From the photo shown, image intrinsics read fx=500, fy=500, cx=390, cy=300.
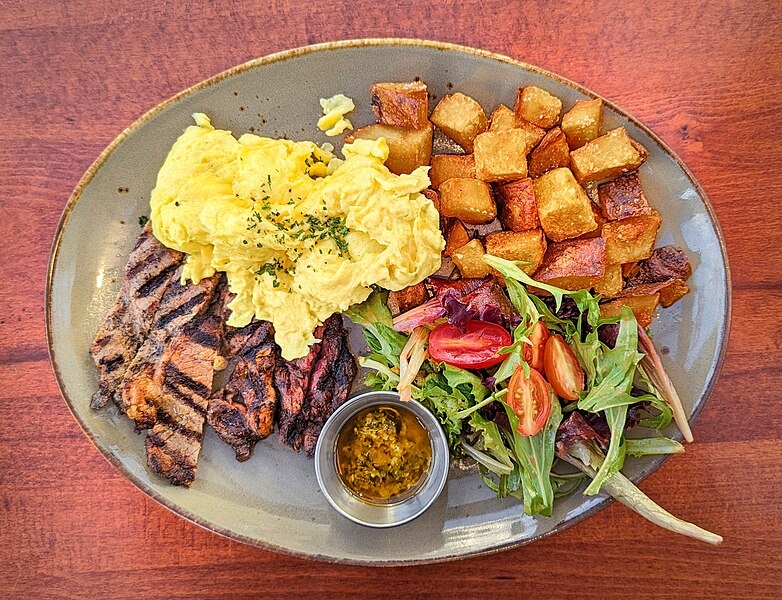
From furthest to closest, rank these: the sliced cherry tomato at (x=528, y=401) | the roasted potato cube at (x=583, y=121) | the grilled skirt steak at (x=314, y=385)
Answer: the grilled skirt steak at (x=314, y=385) < the roasted potato cube at (x=583, y=121) < the sliced cherry tomato at (x=528, y=401)

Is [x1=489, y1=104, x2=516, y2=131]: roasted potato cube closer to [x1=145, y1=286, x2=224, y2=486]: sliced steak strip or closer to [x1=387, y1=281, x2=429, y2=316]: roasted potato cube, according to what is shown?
[x1=387, y1=281, x2=429, y2=316]: roasted potato cube

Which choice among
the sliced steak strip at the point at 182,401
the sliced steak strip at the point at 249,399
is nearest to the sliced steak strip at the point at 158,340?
the sliced steak strip at the point at 182,401

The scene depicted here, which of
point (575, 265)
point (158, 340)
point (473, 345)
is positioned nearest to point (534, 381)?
point (473, 345)

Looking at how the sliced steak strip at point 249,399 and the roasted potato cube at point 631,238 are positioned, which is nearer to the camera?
the roasted potato cube at point 631,238

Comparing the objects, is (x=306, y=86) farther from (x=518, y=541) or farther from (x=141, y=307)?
(x=518, y=541)

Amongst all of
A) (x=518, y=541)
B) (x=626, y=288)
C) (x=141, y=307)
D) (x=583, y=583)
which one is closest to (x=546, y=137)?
(x=626, y=288)

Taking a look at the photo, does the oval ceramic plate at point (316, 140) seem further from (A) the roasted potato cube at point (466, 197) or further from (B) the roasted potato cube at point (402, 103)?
(A) the roasted potato cube at point (466, 197)

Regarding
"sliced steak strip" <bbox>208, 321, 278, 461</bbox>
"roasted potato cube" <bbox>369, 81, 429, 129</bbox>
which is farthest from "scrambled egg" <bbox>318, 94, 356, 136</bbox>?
"sliced steak strip" <bbox>208, 321, 278, 461</bbox>
